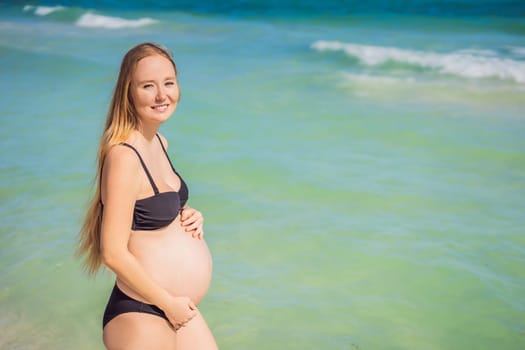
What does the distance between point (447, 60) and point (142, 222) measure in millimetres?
11823

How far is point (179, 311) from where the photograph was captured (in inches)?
95.3

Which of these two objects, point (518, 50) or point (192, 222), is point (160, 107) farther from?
point (518, 50)

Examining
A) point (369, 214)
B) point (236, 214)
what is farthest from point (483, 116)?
point (236, 214)

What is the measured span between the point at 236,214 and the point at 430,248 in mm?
1660

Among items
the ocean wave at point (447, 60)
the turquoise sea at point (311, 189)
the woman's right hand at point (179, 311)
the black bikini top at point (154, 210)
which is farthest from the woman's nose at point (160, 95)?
the ocean wave at point (447, 60)

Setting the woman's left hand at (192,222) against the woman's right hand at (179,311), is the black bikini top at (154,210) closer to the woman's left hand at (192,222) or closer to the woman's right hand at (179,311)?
the woman's left hand at (192,222)

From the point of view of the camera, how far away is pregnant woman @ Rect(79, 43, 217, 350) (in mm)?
2270

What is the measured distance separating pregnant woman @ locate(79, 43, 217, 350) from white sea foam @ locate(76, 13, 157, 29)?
17600 mm

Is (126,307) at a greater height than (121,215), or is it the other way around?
(121,215)

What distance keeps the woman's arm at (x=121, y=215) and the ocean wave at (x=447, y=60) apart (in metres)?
10.5

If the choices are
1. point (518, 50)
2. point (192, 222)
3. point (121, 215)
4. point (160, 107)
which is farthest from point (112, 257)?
point (518, 50)

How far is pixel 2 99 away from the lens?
386 inches

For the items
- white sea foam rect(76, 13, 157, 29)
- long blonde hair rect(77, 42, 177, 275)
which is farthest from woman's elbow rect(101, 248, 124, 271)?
white sea foam rect(76, 13, 157, 29)

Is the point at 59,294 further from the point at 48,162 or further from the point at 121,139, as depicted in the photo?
the point at 48,162
